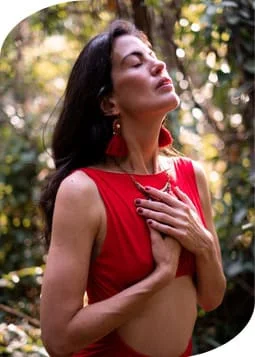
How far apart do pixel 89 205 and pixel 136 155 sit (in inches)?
3.4

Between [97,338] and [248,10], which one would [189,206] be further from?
[248,10]

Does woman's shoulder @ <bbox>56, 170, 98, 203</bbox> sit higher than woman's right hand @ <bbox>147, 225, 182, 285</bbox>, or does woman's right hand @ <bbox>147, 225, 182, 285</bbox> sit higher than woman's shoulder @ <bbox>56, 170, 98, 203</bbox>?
woman's shoulder @ <bbox>56, 170, 98, 203</bbox>

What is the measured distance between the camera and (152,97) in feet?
2.02

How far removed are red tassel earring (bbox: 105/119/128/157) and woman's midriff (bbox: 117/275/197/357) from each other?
139 millimetres

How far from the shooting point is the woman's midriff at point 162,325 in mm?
629

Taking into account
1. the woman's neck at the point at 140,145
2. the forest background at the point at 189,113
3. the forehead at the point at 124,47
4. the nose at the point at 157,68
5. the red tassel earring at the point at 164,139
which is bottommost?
the forest background at the point at 189,113

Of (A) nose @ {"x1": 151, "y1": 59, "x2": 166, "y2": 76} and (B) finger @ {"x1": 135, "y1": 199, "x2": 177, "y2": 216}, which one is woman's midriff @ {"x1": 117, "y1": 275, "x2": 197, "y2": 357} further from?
(A) nose @ {"x1": 151, "y1": 59, "x2": 166, "y2": 76}

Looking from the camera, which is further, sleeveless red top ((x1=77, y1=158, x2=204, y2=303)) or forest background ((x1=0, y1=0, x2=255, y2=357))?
forest background ((x1=0, y1=0, x2=255, y2=357))

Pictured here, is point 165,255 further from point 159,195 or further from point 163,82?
point 163,82

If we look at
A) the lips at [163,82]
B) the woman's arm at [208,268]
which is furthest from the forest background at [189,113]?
the lips at [163,82]

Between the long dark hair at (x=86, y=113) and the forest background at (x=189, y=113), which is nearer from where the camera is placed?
the long dark hair at (x=86, y=113)

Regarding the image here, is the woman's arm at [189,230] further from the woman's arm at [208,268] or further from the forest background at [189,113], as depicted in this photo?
the forest background at [189,113]

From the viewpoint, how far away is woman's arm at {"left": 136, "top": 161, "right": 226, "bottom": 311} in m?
0.63

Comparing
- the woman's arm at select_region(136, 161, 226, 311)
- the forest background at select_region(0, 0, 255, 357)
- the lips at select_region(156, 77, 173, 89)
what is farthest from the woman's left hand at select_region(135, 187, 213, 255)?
the forest background at select_region(0, 0, 255, 357)
